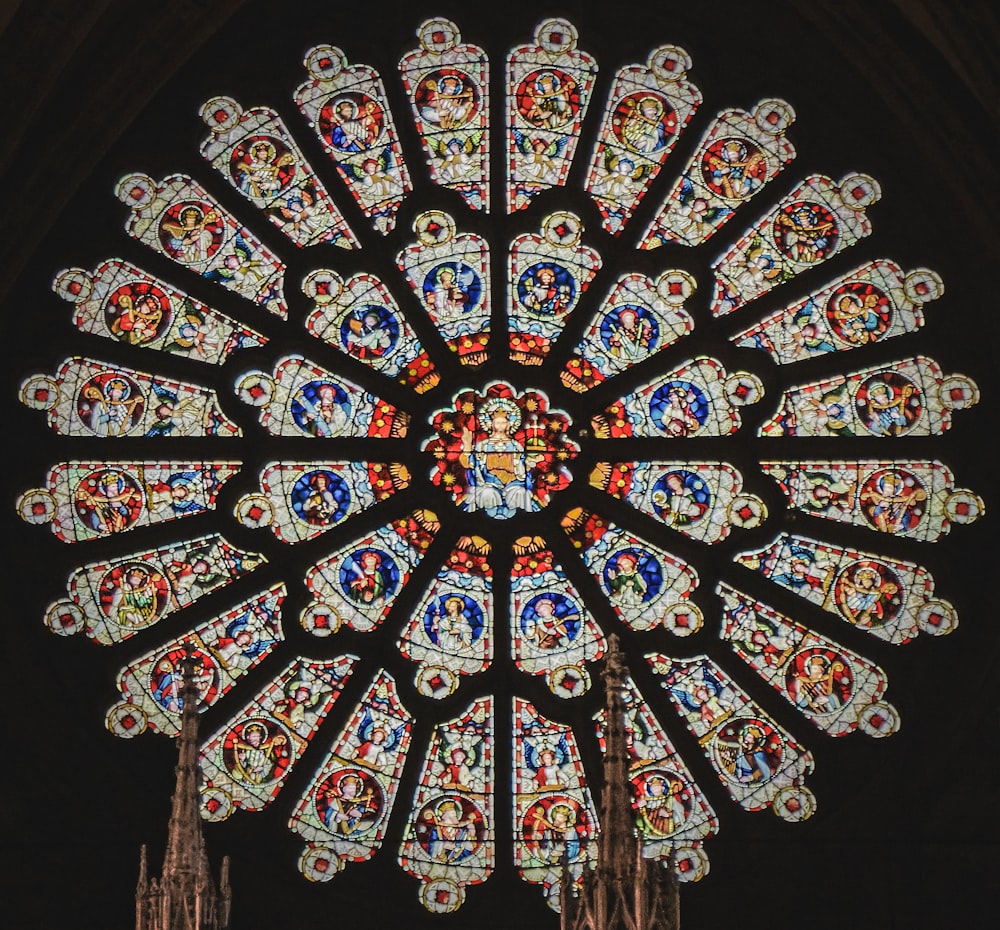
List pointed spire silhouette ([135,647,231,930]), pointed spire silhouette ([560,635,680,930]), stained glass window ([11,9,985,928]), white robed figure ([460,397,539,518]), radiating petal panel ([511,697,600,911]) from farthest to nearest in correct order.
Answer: white robed figure ([460,397,539,518]), stained glass window ([11,9,985,928]), radiating petal panel ([511,697,600,911]), pointed spire silhouette ([135,647,231,930]), pointed spire silhouette ([560,635,680,930])

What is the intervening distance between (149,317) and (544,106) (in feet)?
9.57

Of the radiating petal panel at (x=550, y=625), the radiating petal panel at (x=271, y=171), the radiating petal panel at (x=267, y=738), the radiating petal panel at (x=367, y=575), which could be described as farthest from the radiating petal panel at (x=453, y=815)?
the radiating petal panel at (x=271, y=171)

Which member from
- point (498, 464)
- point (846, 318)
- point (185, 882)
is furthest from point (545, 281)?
point (185, 882)

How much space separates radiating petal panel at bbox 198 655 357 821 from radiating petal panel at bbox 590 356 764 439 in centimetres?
226

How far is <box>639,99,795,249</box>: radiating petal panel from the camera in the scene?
53.1 feet

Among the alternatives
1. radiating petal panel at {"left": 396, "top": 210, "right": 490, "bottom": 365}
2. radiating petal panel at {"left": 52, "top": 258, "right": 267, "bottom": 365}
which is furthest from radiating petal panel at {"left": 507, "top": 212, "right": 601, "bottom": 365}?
radiating petal panel at {"left": 52, "top": 258, "right": 267, "bottom": 365}

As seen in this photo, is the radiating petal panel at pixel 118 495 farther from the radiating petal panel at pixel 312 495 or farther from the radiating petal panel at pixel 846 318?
the radiating petal panel at pixel 846 318

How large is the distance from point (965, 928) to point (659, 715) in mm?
2141

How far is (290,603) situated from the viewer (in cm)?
1516

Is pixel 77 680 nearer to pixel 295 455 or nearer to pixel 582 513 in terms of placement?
pixel 295 455

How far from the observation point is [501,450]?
1575cm

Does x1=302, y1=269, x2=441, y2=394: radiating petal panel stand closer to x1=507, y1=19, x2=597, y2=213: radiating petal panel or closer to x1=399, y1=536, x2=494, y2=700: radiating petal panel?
x1=507, y1=19, x2=597, y2=213: radiating petal panel

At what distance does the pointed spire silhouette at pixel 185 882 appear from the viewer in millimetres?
→ 12516

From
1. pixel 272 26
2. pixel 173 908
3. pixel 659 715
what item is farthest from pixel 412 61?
pixel 173 908
